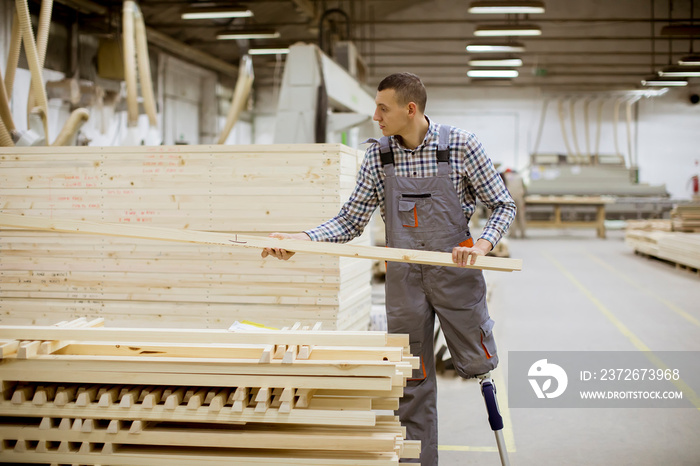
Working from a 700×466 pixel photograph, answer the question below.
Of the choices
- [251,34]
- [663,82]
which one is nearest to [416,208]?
[251,34]

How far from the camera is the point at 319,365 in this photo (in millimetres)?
2490

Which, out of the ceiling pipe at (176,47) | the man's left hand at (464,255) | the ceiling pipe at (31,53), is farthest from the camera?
the ceiling pipe at (176,47)

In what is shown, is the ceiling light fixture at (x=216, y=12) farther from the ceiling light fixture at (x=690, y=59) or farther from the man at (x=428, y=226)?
the ceiling light fixture at (x=690, y=59)

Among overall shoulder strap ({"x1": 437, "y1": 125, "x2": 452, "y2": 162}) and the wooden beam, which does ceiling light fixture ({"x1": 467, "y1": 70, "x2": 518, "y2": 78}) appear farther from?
the wooden beam

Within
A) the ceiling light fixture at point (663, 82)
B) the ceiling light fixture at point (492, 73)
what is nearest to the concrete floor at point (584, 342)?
the ceiling light fixture at point (492, 73)

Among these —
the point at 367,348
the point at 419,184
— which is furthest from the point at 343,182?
the point at 367,348

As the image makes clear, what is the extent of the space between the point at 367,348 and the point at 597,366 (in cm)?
363

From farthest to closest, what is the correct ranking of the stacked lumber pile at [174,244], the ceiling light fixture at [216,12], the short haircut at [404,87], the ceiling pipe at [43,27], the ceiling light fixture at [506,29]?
1. the ceiling light fixture at [506,29]
2. the ceiling light fixture at [216,12]
3. the ceiling pipe at [43,27]
4. the stacked lumber pile at [174,244]
5. the short haircut at [404,87]

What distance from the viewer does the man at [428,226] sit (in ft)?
9.79

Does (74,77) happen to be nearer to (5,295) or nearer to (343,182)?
(5,295)

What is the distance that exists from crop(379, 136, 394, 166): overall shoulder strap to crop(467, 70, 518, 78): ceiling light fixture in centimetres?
1537

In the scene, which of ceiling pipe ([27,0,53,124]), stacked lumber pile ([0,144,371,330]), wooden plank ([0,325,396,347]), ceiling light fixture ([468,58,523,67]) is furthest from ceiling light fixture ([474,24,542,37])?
wooden plank ([0,325,396,347])

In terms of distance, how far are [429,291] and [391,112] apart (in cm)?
89

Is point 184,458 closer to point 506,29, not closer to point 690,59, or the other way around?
point 506,29
